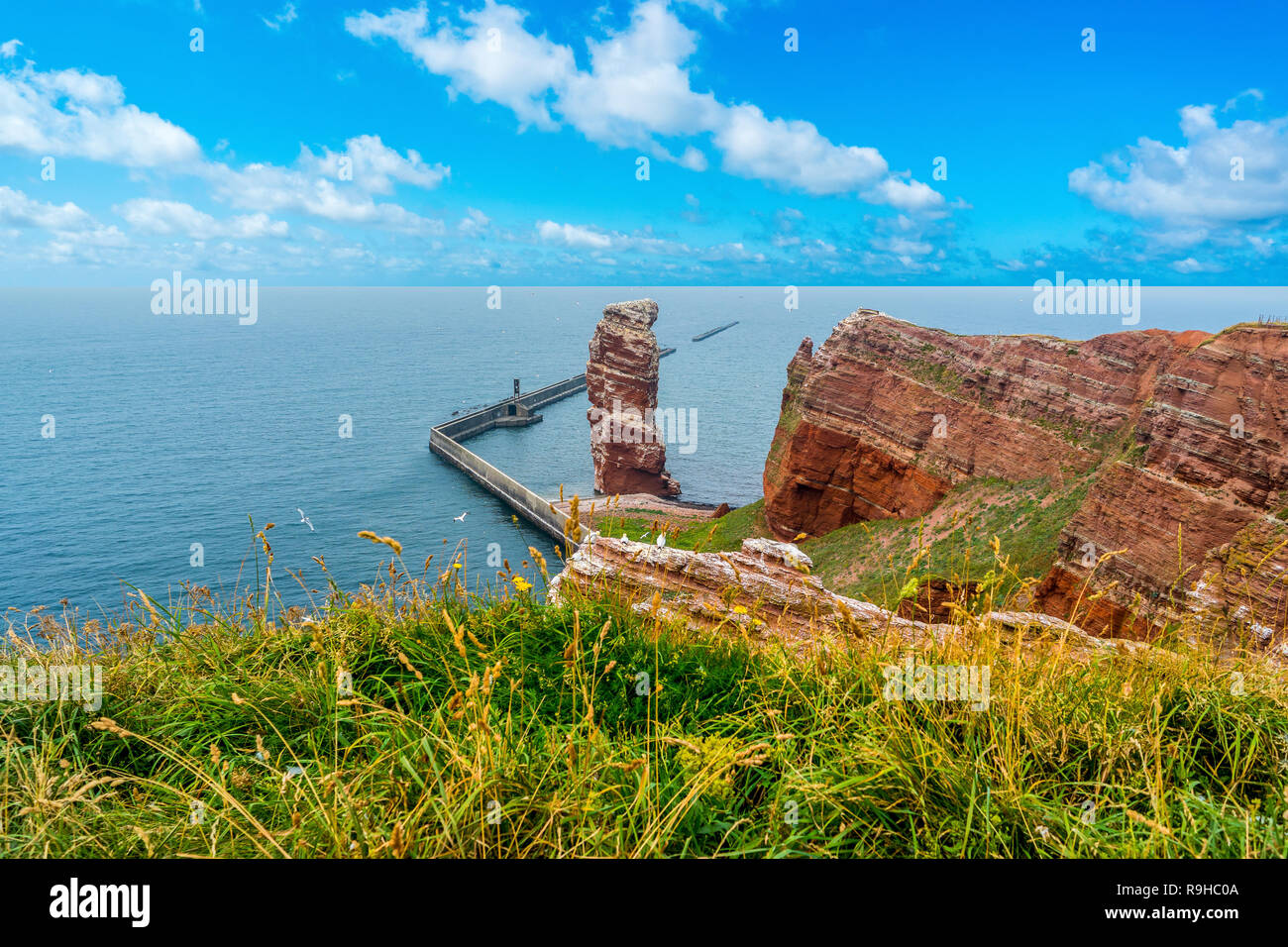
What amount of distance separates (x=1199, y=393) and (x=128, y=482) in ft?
260

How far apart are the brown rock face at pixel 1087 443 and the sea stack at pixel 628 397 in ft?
78.0

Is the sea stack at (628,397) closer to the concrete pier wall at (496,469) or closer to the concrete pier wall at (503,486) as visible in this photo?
the concrete pier wall at (503,486)

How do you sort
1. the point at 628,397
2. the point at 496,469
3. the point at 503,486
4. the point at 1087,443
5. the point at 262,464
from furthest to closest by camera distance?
the point at 496,469 < the point at 262,464 < the point at 628,397 < the point at 503,486 < the point at 1087,443

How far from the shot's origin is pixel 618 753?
3705 mm

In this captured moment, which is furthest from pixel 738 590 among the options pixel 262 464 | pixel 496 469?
pixel 262 464

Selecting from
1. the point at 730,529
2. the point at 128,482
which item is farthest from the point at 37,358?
the point at 730,529

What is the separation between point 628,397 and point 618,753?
67.2 m

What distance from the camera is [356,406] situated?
111m

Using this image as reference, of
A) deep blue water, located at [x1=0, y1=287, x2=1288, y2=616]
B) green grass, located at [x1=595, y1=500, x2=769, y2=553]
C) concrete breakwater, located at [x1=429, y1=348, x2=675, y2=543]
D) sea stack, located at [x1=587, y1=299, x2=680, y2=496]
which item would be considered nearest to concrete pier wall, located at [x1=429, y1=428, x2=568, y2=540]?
concrete breakwater, located at [x1=429, y1=348, x2=675, y2=543]

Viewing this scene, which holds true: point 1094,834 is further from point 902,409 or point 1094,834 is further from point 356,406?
point 356,406

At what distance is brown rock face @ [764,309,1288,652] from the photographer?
68.7ft

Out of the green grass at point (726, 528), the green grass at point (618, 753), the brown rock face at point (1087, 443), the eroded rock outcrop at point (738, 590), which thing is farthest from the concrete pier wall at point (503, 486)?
the green grass at point (618, 753)

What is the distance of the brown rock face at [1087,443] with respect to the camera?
21.0 metres

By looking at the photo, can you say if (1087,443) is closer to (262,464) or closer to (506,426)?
(262,464)
